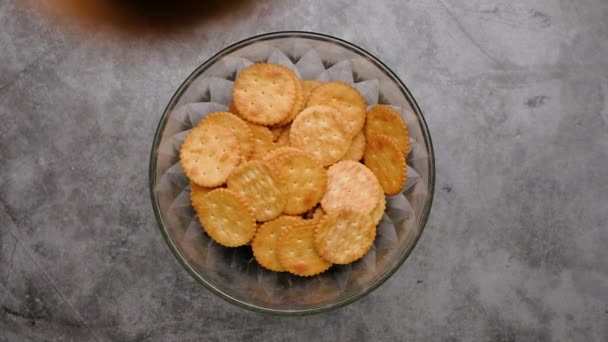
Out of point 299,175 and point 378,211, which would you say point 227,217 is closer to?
point 299,175

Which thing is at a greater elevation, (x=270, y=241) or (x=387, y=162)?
(x=387, y=162)

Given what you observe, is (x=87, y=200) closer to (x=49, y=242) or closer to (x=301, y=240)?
(x=49, y=242)

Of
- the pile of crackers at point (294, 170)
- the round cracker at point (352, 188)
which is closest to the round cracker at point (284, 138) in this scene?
the pile of crackers at point (294, 170)

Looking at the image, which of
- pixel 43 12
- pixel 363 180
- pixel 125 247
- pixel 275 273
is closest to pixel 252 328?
pixel 275 273

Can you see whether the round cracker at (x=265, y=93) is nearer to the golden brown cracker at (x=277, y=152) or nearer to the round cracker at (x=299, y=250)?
the golden brown cracker at (x=277, y=152)

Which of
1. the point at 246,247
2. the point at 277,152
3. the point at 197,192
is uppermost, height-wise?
the point at 277,152

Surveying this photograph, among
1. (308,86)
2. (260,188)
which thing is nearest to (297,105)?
(308,86)

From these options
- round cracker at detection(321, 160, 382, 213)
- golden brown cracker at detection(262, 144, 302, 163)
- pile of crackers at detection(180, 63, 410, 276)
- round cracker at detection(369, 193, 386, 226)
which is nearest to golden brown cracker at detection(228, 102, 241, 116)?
pile of crackers at detection(180, 63, 410, 276)

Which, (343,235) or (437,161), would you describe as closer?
(343,235)
